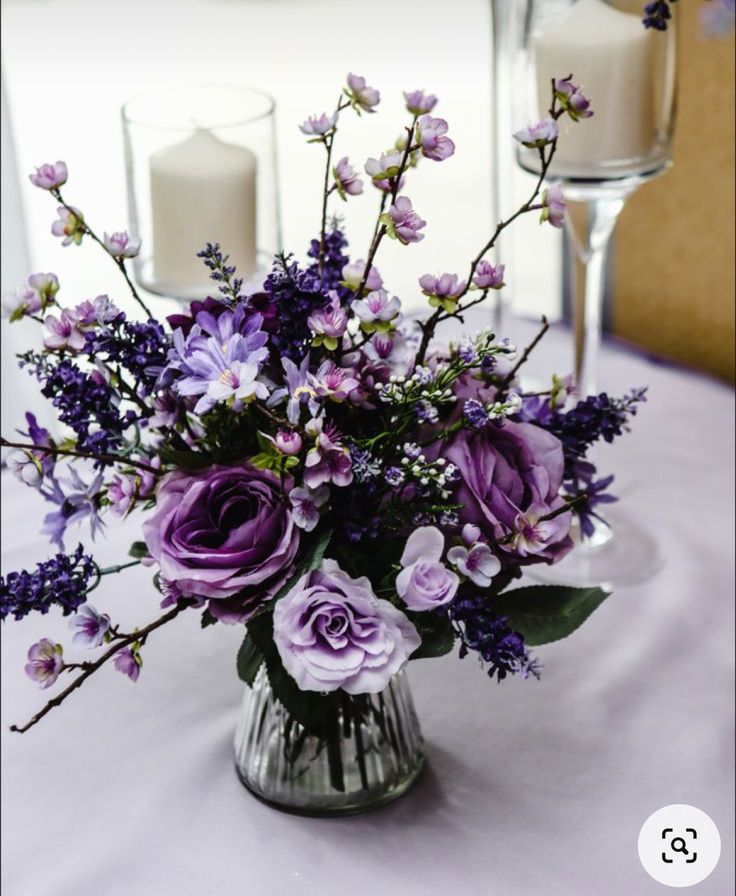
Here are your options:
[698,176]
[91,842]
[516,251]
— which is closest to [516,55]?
[698,176]

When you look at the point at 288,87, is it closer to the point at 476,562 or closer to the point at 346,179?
the point at 346,179

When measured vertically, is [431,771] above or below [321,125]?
below

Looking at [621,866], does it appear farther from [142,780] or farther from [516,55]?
[516,55]

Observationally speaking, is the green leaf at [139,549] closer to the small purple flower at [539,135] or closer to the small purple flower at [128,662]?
the small purple flower at [128,662]

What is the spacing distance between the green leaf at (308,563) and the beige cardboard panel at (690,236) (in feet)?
2.88

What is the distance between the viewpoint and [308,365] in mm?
648

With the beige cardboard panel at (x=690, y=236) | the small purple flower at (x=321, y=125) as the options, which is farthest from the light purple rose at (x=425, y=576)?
the beige cardboard panel at (x=690, y=236)

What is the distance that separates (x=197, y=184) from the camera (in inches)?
39.3

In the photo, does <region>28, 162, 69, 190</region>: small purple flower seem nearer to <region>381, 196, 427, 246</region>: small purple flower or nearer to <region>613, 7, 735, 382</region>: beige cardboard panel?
<region>381, 196, 427, 246</region>: small purple flower

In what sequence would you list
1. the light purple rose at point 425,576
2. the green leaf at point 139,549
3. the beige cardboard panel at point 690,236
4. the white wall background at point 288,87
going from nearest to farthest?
the light purple rose at point 425,576
the green leaf at point 139,549
the beige cardboard panel at point 690,236
the white wall background at point 288,87

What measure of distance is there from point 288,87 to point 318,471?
296 centimetres

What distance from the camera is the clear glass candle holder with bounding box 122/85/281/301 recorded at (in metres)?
1.00

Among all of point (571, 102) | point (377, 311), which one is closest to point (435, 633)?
point (377, 311)

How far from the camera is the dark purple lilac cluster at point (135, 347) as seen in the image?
0.64 meters
